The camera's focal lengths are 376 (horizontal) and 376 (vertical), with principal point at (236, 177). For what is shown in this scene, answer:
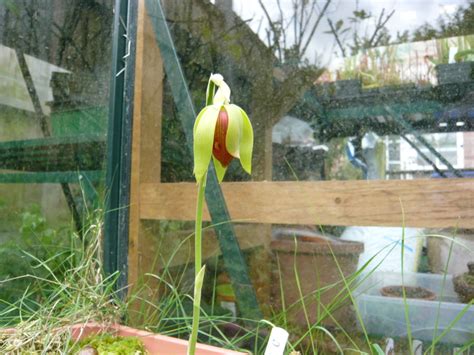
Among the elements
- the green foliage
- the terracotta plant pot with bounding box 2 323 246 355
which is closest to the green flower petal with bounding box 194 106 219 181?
the terracotta plant pot with bounding box 2 323 246 355

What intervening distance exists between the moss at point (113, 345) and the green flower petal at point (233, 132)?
1.49 feet

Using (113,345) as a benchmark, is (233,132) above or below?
above

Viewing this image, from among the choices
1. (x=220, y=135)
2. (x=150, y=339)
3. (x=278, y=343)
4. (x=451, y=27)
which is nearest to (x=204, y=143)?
(x=220, y=135)

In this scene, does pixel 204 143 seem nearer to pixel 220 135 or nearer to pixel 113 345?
pixel 220 135

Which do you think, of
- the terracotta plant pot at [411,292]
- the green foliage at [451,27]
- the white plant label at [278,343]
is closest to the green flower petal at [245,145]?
the white plant label at [278,343]

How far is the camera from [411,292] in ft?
2.78

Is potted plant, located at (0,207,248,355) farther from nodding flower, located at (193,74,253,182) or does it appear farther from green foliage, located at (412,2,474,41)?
green foliage, located at (412,2,474,41)

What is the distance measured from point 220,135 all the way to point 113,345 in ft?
1.62

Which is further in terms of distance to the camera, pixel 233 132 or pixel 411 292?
pixel 411 292

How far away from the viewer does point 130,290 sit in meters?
0.98

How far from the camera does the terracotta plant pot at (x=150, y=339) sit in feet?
1.98

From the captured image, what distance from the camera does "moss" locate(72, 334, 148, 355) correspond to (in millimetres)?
640

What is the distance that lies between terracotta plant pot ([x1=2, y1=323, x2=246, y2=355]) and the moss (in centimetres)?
1

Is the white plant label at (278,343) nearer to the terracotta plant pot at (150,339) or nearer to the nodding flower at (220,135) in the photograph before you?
the terracotta plant pot at (150,339)
